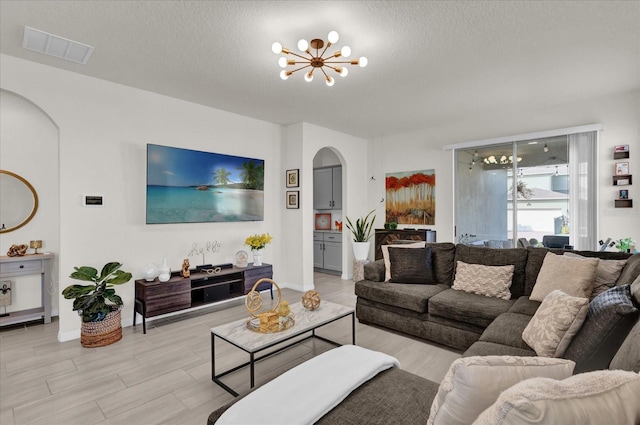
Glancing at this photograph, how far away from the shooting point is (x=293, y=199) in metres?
5.20

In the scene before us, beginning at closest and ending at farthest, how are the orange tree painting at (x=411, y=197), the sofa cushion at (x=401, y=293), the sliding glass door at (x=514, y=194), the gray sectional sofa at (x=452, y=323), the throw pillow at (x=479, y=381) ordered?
the throw pillow at (x=479, y=381) < the gray sectional sofa at (x=452, y=323) < the sofa cushion at (x=401, y=293) < the sliding glass door at (x=514, y=194) < the orange tree painting at (x=411, y=197)

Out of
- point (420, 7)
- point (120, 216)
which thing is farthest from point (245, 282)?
point (420, 7)

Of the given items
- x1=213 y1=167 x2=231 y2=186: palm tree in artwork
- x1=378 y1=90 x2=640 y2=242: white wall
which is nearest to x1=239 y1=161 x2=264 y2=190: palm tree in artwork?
x1=213 y1=167 x2=231 y2=186: palm tree in artwork

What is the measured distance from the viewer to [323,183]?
6.79 metres

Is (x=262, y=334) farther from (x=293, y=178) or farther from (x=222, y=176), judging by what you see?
(x=293, y=178)

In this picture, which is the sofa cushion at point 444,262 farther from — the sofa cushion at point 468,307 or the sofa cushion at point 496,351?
the sofa cushion at point 496,351

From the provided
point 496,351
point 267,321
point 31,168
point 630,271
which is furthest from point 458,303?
point 31,168

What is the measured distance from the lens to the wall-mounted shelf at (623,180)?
13.0ft

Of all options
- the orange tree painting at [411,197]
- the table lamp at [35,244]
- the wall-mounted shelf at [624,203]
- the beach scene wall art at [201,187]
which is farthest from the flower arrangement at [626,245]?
the table lamp at [35,244]

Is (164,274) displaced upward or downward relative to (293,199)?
downward

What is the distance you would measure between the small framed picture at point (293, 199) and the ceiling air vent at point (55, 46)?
9.96 feet

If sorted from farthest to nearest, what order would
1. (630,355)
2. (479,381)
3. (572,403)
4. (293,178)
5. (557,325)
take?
(293,178) < (557,325) < (630,355) < (479,381) < (572,403)

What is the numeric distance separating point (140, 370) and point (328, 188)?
4.76m

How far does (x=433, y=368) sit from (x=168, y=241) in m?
3.31
